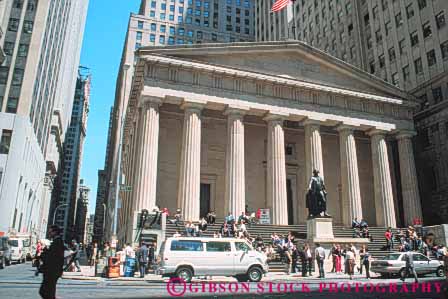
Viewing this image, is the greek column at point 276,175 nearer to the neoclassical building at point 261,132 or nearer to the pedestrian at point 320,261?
the neoclassical building at point 261,132

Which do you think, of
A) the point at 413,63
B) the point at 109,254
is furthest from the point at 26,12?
the point at 413,63

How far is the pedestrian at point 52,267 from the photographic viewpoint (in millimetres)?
7051

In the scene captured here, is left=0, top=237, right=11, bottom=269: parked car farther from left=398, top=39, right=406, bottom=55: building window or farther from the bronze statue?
left=398, top=39, right=406, bottom=55: building window

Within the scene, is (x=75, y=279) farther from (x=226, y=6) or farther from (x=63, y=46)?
(x=226, y=6)

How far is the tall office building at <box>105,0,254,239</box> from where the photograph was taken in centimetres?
7932

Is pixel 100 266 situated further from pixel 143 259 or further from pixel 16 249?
pixel 16 249

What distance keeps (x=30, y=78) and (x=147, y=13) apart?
4160 cm

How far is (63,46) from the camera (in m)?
77.9

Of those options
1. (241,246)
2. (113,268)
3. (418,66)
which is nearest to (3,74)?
(113,268)

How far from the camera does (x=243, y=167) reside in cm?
3055

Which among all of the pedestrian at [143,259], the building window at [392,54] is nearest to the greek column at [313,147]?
the building window at [392,54]

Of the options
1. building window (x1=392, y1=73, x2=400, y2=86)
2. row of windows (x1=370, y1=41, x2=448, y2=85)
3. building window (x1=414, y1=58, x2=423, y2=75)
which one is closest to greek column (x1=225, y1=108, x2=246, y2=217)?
row of windows (x1=370, y1=41, x2=448, y2=85)

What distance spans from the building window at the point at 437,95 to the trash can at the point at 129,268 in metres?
33.2

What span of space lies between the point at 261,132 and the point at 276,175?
8596mm
